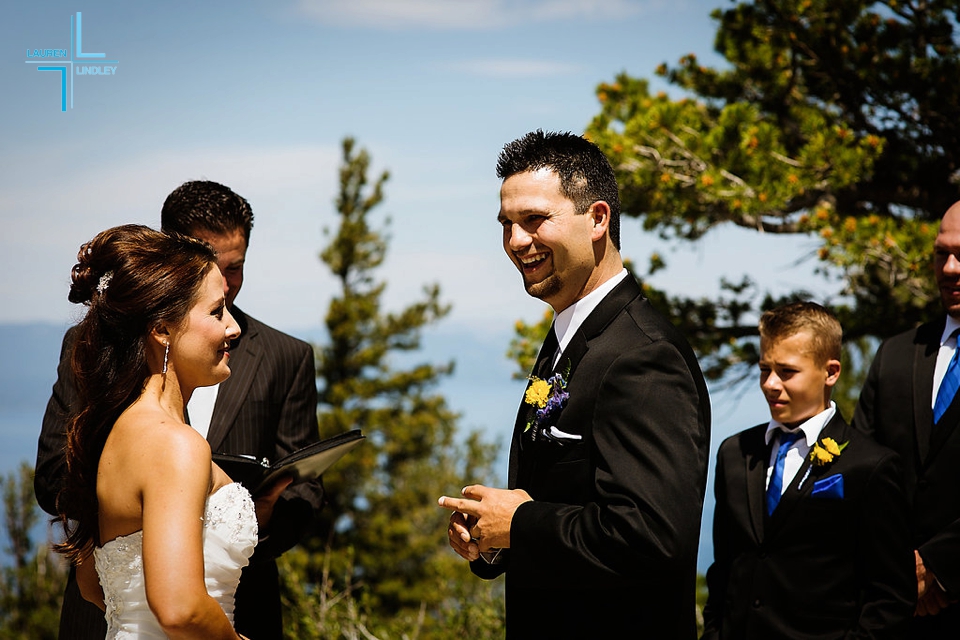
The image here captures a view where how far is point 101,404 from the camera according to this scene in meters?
2.69

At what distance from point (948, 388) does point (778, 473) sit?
0.82 m

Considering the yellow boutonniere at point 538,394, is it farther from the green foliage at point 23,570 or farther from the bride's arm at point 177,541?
the green foliage at point 23,570

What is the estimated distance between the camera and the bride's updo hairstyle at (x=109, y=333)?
268 centimetres

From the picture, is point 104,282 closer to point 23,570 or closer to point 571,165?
point 571,165

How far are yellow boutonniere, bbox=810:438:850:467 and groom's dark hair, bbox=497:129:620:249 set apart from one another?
1.37 meters

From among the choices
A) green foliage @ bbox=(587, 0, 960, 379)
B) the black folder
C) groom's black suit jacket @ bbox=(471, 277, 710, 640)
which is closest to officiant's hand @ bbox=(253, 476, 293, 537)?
the black folder

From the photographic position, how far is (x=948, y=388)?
3.80 m

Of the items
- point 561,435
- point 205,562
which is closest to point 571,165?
point 561,435

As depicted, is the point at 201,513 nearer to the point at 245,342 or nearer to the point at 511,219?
the point at 511,219

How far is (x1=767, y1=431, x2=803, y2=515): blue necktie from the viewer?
143 inches

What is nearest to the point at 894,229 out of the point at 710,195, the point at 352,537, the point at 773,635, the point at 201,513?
the point at 710,195

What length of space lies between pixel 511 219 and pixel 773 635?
1919 millimetres

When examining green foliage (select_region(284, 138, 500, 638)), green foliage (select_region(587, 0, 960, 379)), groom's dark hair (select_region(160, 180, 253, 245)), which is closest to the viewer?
groom's dark hair (select_region(160, 180, 253, 245))

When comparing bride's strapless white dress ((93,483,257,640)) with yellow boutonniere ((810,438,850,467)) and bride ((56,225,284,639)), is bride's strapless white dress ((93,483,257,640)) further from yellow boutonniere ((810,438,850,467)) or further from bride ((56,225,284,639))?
yellow boutonniere ((810,438,850,467))
